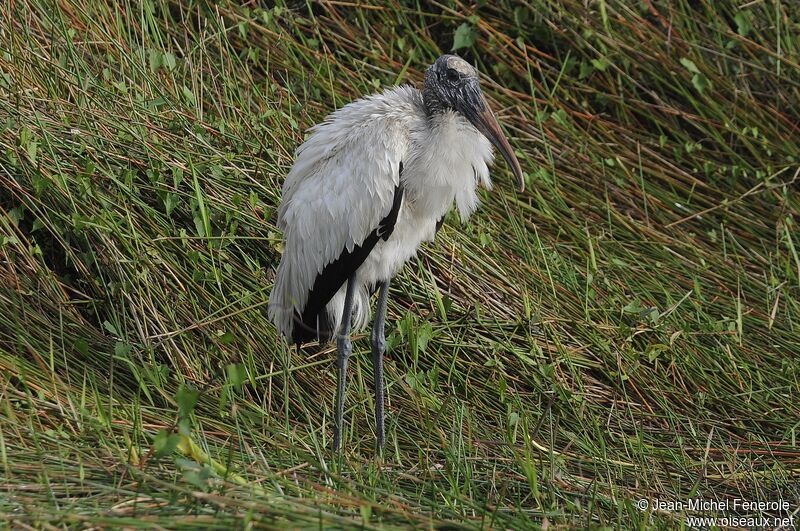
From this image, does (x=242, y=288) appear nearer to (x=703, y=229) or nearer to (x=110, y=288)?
(x=110, y=288)

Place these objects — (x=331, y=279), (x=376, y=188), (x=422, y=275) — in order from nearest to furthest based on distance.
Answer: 1. (x=376, y=188)
2. (x=331, y=279)
3. (x=422, y=275)

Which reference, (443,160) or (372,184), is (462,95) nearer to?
(443,160)

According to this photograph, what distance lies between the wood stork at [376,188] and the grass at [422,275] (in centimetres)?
27

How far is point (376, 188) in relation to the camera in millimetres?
3635

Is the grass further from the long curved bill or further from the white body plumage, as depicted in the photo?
the long curved bill

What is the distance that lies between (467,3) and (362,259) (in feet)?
7.82

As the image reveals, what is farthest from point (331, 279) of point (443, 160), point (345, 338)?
point (443, 160)

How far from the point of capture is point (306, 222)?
149 inches

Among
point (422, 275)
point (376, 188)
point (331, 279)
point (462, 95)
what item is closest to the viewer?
point (376, 188)

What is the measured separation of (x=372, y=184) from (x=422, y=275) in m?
0.92

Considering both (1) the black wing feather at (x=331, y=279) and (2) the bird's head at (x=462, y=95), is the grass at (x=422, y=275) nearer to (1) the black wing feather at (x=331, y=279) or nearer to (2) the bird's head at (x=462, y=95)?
(1) the black wing feather at (x=331, y=279)

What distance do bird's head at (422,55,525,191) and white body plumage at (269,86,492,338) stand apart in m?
0.05

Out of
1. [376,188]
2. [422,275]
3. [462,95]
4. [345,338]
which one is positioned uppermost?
[462,95]

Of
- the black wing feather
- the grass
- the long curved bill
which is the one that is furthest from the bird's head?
the grass
